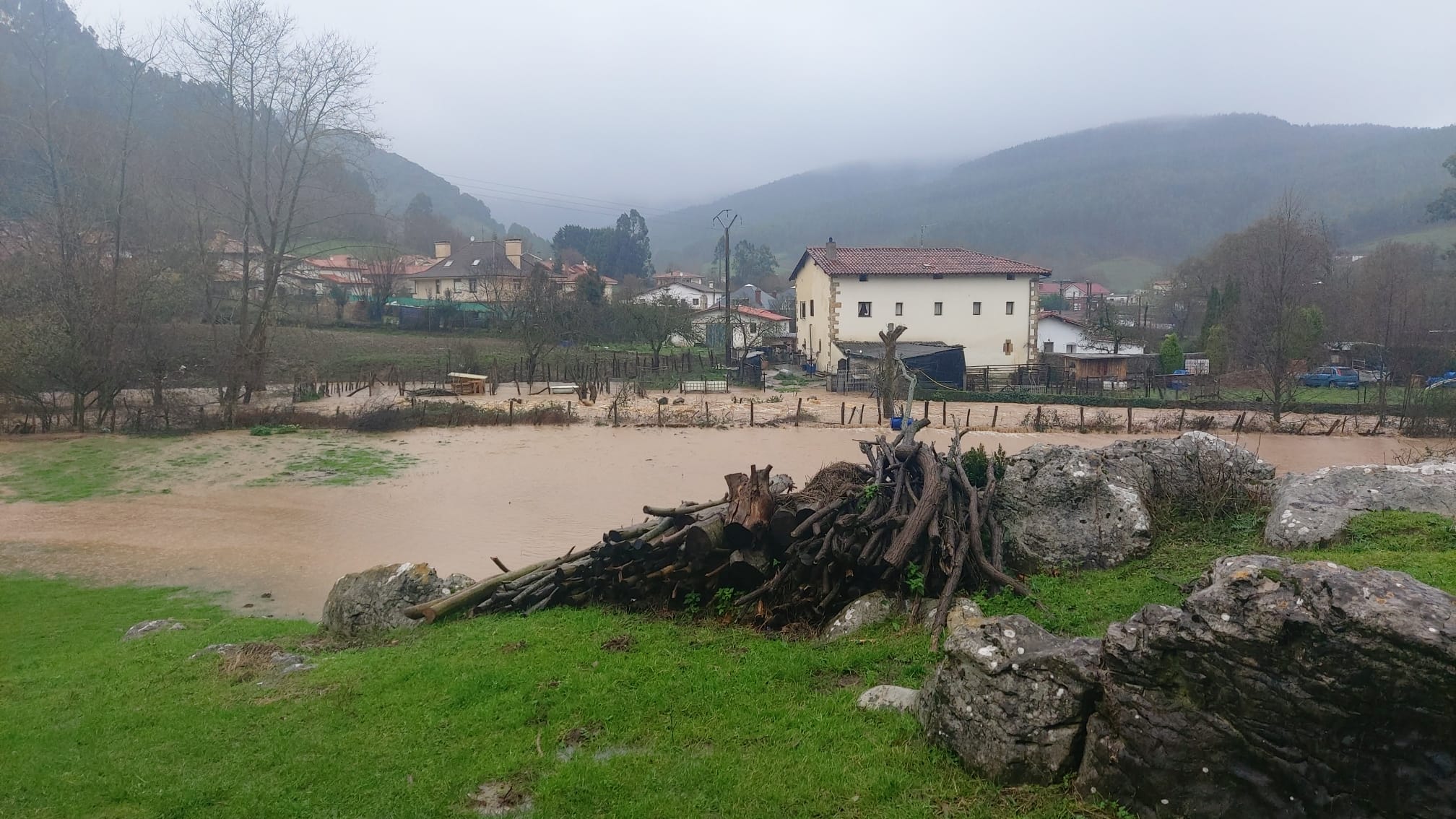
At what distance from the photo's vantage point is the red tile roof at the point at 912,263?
45.6m

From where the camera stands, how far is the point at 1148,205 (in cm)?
14562

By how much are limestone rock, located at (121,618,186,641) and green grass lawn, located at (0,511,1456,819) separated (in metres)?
0.83

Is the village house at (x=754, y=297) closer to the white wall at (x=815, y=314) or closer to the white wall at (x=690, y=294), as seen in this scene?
the white wall at (x=690, y=294)

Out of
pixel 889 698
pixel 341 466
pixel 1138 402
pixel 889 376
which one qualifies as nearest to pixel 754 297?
pixel 1138 402

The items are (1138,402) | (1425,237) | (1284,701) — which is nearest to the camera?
(1284,701)

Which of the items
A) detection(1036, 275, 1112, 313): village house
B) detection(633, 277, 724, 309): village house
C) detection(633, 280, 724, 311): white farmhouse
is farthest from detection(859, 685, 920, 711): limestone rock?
detection(1036, 275, 1112, 313): village house

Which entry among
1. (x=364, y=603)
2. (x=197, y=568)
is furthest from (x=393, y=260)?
(x=364, y=603)

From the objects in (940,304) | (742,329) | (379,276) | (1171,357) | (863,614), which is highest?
(379,276)

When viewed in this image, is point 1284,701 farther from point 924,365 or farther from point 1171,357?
point 1171,357

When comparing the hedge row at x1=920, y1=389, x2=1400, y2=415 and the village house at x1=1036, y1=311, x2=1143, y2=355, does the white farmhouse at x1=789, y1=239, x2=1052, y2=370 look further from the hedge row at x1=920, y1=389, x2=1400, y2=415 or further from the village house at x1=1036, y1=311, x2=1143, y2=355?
the hedge row at x1=920, y1=389, x2=1400, y2=415

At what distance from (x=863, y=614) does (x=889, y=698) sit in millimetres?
2038

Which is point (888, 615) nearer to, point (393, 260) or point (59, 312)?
point (59, 312)

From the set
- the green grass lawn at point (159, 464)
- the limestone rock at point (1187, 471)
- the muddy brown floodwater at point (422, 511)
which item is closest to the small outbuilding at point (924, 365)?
the muddy brown floodwater at point (422, 511)

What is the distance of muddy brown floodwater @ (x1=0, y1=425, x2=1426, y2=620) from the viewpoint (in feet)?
45.3
